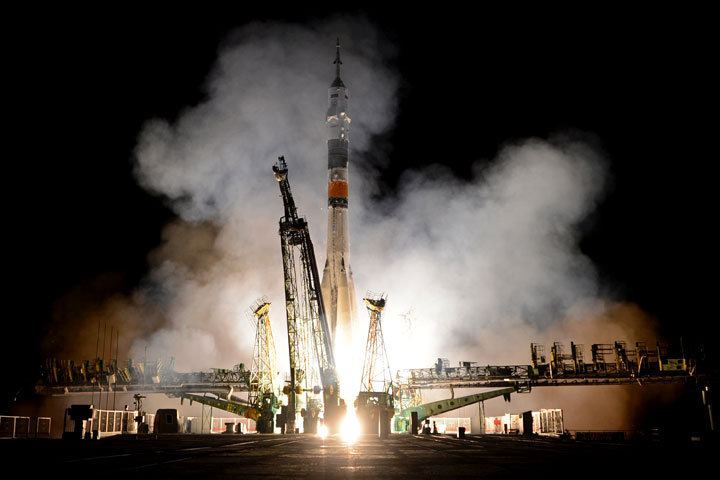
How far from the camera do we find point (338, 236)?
7794 cm

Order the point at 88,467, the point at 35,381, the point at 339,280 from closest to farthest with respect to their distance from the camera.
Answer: the point at 88,467, the point at 339,280, the point at 35,381

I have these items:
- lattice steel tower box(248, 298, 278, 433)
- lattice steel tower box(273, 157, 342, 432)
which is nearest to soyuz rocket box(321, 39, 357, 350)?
lattice steel tower box(273, 157, 342, 432)

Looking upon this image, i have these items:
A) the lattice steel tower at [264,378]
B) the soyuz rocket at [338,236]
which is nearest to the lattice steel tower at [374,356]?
the soyuz rocket at [338,236]

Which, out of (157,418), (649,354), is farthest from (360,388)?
(649,354)

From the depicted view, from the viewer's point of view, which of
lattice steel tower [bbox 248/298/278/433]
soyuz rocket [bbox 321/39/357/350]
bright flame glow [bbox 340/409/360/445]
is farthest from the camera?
lattice steel tower [bbox 248/298/278/433]

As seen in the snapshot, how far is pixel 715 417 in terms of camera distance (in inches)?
3182

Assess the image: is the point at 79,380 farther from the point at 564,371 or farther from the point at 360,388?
the point at 564,371

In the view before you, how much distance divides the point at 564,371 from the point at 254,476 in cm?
8425

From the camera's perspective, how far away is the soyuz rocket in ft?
257

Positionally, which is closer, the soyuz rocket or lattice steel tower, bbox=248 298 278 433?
the soyuz rocket

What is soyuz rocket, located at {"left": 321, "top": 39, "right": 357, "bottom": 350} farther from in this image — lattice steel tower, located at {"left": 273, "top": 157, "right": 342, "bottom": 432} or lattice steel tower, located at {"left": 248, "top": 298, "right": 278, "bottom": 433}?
lattice steel tower, located at {"left": 248, "top": 298, "right": 278, "bottom": 433}

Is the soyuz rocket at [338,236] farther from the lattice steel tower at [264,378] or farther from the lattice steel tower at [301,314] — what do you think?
the lattice steel tower at [264,378]

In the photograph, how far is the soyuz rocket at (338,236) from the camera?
78.4m

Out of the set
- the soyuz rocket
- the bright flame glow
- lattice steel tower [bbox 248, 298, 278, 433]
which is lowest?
the bright flame glow
